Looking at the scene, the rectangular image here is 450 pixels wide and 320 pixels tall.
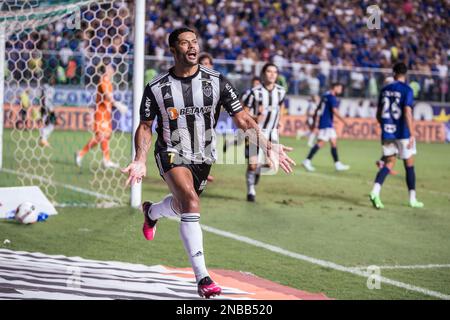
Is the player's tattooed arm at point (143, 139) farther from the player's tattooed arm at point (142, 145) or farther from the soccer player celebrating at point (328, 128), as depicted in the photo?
the soccer player celebrating at point (328, 128)

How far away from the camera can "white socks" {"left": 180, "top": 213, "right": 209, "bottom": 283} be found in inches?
233

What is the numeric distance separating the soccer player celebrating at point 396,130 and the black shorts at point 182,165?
19.2 ft

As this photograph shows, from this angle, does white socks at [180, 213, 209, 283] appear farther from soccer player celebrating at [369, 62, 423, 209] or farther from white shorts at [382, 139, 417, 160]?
white shorts at [382, 139, 417, 160]

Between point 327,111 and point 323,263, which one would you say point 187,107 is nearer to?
point 323,263

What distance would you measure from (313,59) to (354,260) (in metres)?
23.8

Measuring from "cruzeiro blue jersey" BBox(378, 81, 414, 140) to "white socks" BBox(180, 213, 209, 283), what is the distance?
6.58 meters

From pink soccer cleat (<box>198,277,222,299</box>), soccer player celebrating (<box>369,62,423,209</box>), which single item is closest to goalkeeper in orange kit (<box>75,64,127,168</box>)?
soccer player celebrating (<box>369,62,423,209</box>)

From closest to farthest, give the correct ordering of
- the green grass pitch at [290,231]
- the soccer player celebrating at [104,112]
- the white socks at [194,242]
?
the white socks at [194,242] < the green grass pitch at [290,231] < the soccer player celebrating at [104,112]

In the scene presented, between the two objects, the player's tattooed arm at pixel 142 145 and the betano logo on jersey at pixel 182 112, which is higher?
the betano logo on jersey at pixel 182 112

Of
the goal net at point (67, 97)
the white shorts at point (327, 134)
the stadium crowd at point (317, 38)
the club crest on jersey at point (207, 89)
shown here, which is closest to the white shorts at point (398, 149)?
the goal net at point (67, 97)

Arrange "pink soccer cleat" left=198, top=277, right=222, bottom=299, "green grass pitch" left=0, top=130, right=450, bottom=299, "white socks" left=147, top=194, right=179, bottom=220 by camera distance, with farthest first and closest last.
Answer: "green grass pitch" left=0, top=130, right=450, bottom=299
"white socks" left=147, top=194, right=179, bottom=220
"pink soccer cleat" left=198, top=277, right=222, bottom=299

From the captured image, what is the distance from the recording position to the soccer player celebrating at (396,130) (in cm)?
1184

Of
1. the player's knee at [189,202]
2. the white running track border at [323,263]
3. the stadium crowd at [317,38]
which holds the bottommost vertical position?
the white running track border at [323,263]

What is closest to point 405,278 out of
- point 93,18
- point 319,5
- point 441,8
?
point 93,18
